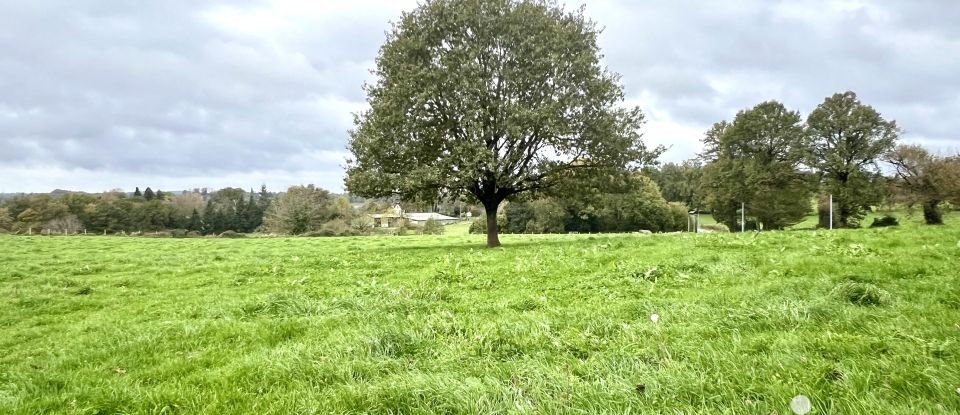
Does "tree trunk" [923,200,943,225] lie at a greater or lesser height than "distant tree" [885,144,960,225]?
lesser

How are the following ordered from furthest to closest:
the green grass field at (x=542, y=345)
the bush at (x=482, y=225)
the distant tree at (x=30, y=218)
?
the distant tree at (x=30, y=218), the bush at (x=482, y=225), the green grass field at (x=542, y=345)

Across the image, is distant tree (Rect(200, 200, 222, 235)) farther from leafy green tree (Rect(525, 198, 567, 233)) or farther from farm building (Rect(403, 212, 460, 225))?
leafy green tree (Rect(525, 198, 567, 233))

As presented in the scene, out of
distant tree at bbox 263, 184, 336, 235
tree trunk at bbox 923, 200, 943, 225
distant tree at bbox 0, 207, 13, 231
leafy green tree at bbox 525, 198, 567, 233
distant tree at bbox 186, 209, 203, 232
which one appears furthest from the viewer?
distant tree at bbox 186, 209, 203, 232

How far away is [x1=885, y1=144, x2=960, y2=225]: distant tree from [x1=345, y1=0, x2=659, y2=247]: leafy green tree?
3568 cm

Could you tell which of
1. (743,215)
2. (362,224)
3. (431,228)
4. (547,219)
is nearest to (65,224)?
(362,224)

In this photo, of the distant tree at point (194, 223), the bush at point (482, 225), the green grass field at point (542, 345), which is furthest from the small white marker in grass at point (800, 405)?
the distant tree at point (194, 223)

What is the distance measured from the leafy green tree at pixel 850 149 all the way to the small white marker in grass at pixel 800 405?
5986 centimetres

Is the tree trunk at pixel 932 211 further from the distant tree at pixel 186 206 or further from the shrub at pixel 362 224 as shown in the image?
the distant tree at pixel 186 206

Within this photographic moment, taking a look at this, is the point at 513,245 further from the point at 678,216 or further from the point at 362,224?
the point at 678,216

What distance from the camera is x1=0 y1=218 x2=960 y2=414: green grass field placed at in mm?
3857

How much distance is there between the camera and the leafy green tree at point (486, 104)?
23.0 meters

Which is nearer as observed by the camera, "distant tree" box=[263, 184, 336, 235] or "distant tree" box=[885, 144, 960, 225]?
"distant tree" box=[885, 144, 960, 225]

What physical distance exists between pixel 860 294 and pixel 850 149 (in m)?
59.5

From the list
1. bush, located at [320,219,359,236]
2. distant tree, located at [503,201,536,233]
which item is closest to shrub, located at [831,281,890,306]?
bush, located at [320,219,359,236]
